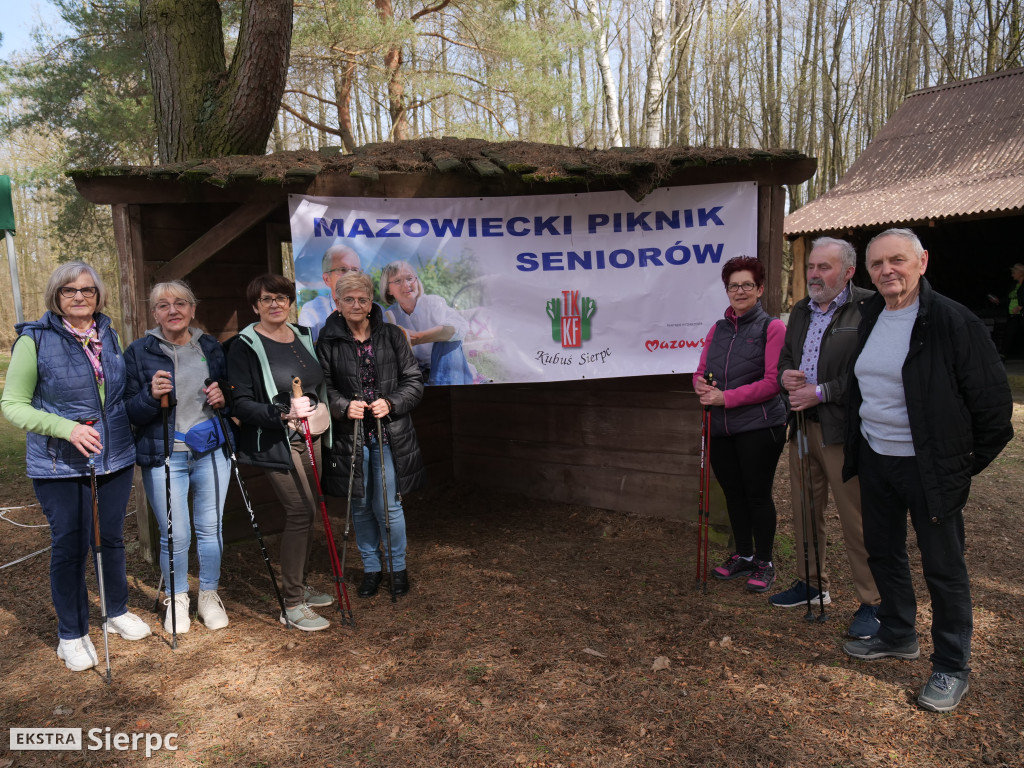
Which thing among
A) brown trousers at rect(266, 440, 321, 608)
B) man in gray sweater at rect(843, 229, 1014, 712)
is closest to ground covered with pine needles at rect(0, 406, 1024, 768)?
brown trousers at rect(266, 440, 321, 608)

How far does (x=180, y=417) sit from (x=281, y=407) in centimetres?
52

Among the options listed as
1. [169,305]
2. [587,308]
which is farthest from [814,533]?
[169,305]

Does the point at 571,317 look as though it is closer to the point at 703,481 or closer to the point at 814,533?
the point at 703,481

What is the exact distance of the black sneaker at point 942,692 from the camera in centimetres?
285

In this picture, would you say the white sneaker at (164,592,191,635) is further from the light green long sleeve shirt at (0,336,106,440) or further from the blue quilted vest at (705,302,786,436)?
the blue quilted vest at (705,302,786,436)

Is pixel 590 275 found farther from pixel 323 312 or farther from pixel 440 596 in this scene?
pixel 440 596

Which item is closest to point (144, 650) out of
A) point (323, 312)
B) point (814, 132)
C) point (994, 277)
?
point (323, 312)

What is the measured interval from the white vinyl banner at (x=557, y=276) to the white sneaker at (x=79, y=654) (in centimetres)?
233

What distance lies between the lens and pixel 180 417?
3504 mm

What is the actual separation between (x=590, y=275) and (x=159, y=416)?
8.86 ft

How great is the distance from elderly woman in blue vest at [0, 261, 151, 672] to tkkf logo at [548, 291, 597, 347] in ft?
8.31

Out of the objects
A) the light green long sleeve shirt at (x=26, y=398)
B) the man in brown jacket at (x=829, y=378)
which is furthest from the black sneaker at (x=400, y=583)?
the man in brown jacket at (x=829, y=378)

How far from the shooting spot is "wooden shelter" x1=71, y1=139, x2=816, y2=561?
13.8 ft

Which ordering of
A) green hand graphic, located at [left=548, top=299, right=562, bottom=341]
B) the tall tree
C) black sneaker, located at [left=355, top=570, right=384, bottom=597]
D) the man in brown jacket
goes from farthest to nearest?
the tall tree → green hand graphic, located at [left=548, top=299, right=562, bottom=341] → black sneaker, located at [left=355, top=570, right=384, bottom=597] → the man in brown jacket
